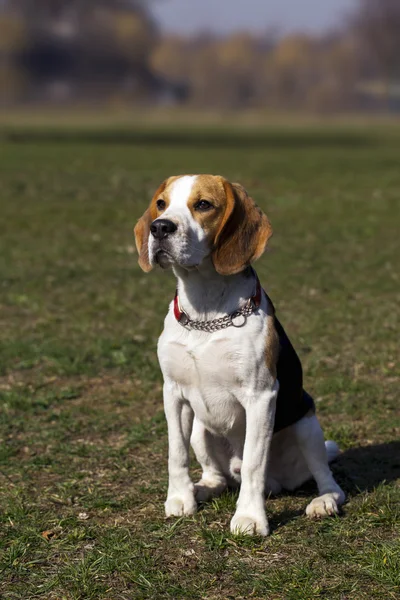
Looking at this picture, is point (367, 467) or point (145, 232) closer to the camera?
point (145, 232)

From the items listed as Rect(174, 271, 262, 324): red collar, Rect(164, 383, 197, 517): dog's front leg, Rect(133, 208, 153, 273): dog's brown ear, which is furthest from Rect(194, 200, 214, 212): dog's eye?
Rect(164, 383, 197, 517): dog's front leg

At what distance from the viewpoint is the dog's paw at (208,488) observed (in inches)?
203

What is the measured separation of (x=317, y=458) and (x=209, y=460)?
54 cm

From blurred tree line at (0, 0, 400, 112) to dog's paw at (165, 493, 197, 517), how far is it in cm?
9741

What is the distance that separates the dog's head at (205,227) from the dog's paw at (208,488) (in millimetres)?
1178

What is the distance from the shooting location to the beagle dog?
15.2 feet

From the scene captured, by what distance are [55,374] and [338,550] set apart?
3566mm

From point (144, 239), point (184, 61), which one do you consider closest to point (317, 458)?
point (144, 239)

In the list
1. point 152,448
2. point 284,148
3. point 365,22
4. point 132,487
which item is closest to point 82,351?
point 152,448

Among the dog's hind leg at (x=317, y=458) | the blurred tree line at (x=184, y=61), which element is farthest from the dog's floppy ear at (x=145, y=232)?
the blurred tree line at (x=184, y=61)

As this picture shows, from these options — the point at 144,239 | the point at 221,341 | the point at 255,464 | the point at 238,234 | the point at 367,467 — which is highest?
the point at 238,234

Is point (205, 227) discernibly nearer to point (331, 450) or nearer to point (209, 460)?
point (209, 460)

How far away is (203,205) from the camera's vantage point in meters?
4.67

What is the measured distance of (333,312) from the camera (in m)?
9.44
